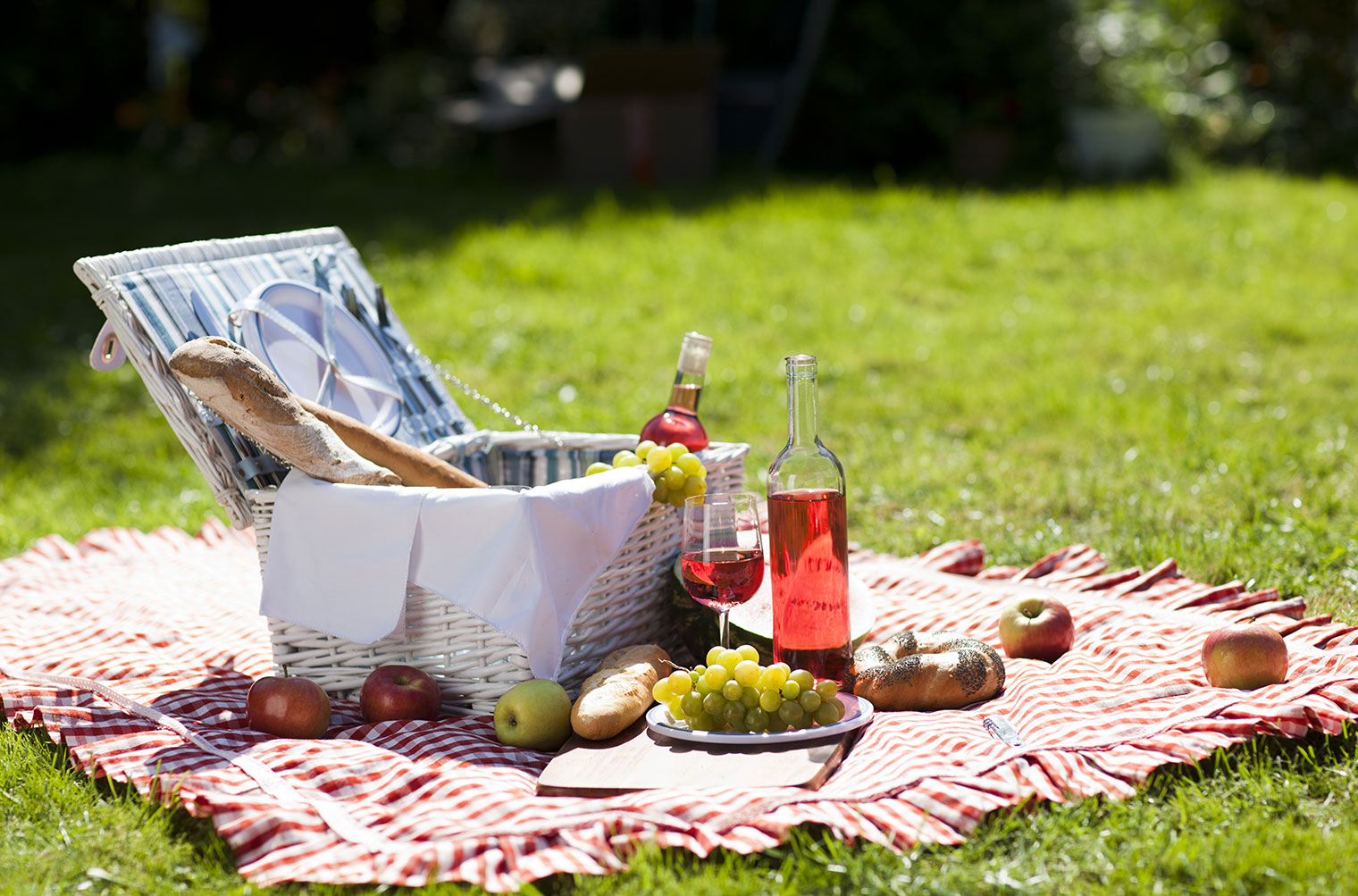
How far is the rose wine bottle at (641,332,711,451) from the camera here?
3.14 meters

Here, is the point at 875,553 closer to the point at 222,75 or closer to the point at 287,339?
the point at 287,339

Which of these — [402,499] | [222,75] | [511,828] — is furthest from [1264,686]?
[222,75]

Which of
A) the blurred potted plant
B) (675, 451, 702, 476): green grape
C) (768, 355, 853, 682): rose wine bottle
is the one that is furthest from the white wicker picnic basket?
the blurred potted plant

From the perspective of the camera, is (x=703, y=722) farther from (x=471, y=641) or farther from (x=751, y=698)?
(x=471, y=641)

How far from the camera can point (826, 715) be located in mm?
2504

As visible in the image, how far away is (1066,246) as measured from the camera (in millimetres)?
7750

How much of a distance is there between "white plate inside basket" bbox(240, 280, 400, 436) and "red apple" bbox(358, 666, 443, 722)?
0.82 m

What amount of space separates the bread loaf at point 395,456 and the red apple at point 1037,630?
1265mm

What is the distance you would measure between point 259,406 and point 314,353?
25.2 inches

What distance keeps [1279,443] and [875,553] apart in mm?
1685

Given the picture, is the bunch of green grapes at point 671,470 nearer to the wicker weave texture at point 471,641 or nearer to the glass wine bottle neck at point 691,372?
the wicker weave texture at point 471,641

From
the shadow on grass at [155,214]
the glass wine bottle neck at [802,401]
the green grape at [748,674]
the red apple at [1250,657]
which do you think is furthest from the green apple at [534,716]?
the shadow on grass at [155,214]

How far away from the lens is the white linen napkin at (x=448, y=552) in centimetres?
266

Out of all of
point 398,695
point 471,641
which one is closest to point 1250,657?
point 471,641
